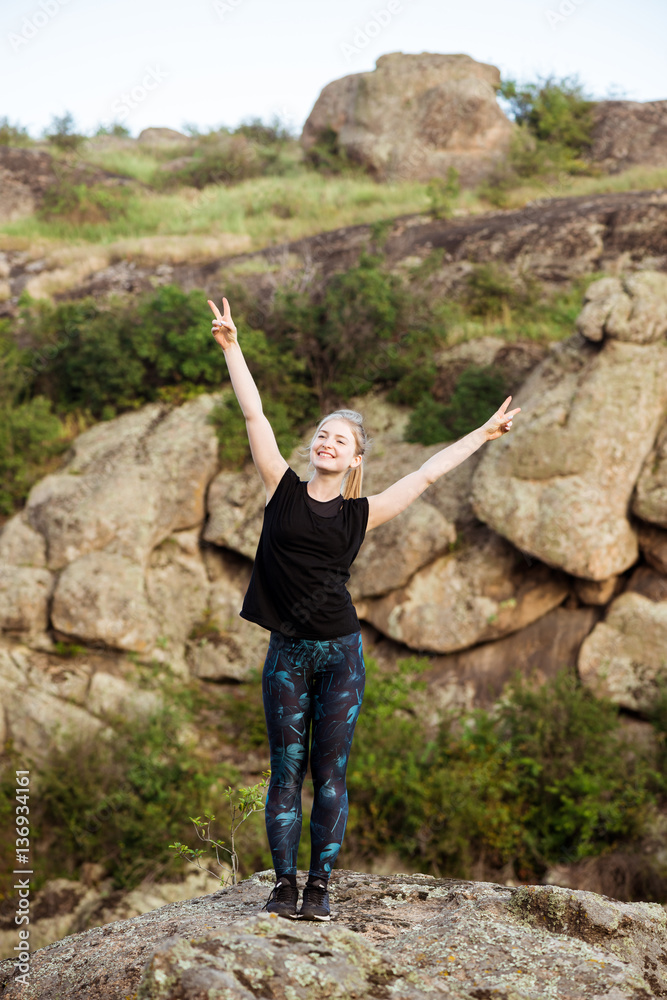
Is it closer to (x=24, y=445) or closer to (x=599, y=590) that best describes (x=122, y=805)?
(x=24, y=445)

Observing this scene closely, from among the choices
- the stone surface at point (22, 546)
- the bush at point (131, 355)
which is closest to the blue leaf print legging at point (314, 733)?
the stone surface at point (22, 546)

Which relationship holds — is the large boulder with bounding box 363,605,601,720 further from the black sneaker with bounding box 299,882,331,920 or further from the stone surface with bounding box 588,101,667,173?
the stone surface with bounding box 588,101,667,173

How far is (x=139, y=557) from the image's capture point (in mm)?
11469

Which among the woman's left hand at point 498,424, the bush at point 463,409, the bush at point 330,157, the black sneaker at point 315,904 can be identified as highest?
the bush at point 330,157

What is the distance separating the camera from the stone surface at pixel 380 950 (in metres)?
2.43

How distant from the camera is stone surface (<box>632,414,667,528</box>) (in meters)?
9.99

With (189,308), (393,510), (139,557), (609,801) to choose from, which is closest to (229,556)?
(139,557)

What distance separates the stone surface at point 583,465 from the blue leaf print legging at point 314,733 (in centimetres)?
740

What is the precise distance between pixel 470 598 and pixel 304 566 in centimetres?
789

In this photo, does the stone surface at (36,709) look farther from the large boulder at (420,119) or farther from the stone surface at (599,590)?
the large boulder at (420,119)

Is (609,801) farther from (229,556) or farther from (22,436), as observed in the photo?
(22,436)

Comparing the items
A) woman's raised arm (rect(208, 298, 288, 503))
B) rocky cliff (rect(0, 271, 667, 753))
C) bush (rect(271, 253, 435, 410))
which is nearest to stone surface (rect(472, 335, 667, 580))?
rocky cliff (rect(0, 271, 667, 753))

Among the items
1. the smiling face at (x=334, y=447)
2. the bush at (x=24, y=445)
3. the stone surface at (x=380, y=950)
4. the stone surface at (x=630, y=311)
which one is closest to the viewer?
the stone surface at (x=380, y=950)

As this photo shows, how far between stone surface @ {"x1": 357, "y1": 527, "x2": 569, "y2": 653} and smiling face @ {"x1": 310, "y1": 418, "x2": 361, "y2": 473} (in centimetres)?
767
